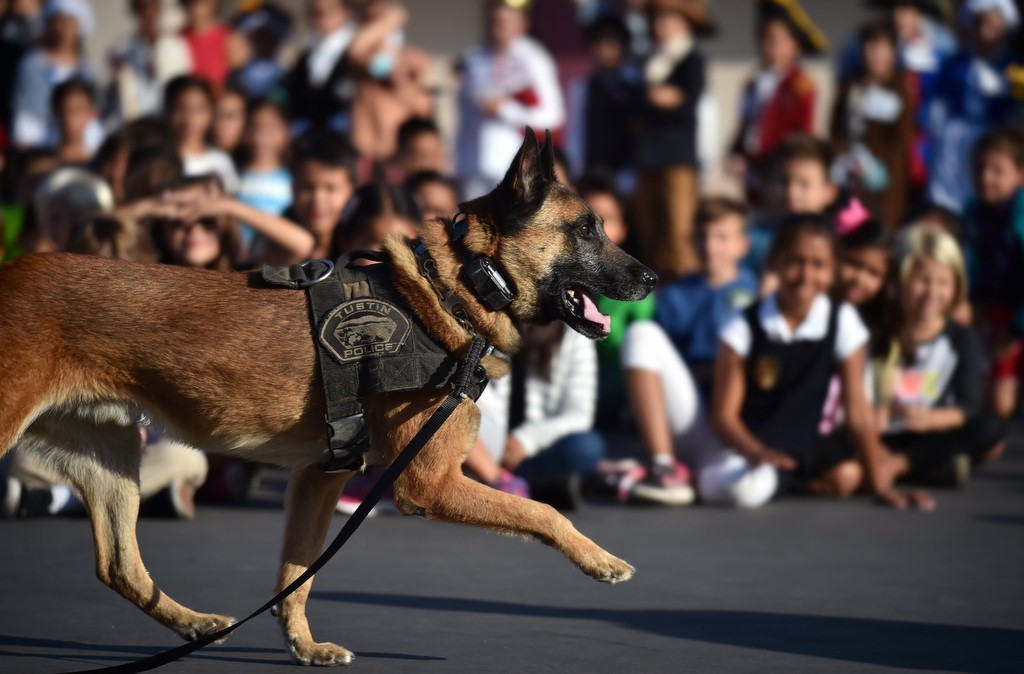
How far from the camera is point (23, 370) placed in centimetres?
404

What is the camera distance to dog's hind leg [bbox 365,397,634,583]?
4113mm

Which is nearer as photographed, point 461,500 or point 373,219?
point 461,500

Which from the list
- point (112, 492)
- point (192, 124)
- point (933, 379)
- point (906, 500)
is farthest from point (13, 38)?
point (112, 492)

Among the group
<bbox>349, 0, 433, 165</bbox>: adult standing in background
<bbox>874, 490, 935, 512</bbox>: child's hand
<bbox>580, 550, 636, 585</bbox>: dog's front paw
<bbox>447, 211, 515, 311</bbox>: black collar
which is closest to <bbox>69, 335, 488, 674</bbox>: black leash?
<bbox>447, 211, 515, 311</bbox>: black collar

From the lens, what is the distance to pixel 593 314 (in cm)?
448

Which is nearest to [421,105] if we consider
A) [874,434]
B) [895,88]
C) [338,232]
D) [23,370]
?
[895,88]

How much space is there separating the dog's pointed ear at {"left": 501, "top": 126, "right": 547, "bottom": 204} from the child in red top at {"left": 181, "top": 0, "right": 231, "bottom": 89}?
331 inches

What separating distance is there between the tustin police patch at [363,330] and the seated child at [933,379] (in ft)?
13.3

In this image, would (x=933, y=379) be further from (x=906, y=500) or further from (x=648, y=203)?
(x=648, y=203)

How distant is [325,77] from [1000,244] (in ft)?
17.5

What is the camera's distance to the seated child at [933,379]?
24.8 ft

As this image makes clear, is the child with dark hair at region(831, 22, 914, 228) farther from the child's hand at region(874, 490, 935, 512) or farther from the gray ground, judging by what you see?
the gray ground

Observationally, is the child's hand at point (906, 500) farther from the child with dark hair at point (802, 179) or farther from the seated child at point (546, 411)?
the child with dark hair at point (802, 179)

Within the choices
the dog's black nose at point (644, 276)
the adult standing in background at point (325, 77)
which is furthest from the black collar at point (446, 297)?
the adult standing in background at point (325, 77)
